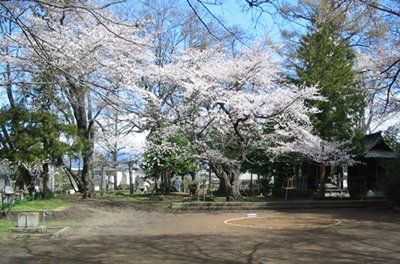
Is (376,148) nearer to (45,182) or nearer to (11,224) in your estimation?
(45,182)

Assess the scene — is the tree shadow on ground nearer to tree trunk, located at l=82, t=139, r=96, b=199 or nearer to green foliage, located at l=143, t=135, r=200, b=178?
green foliage, located at l=143, t=135, r=200, b=178

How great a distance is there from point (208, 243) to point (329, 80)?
16693mm

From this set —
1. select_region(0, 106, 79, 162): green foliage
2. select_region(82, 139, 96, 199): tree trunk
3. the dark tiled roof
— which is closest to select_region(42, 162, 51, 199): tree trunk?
select_region(0, 106, 79, 162): green foliage

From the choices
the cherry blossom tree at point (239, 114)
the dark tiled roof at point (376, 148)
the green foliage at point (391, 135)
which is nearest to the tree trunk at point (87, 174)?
the cherry blossom tree at point (239, 114)

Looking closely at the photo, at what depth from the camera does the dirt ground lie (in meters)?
8.76

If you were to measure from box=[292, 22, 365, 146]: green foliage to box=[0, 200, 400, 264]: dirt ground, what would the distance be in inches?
366

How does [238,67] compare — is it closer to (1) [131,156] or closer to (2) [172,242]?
(1) [131,156]

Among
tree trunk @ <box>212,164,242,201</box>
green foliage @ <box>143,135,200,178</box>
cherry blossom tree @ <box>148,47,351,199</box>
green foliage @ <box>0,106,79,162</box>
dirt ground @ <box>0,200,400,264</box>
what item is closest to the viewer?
dirt ground @ <box>0,200,400,264</box>

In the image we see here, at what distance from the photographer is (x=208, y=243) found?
10.7m

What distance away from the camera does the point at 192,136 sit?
79.3 ft

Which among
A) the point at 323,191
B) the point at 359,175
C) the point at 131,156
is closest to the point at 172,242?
the point at 323,191

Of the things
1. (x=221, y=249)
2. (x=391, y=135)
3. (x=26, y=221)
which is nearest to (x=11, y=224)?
(x=26, y=221)

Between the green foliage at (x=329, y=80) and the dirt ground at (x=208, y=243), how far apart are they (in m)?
9.29

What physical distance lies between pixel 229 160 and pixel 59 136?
346 inches
